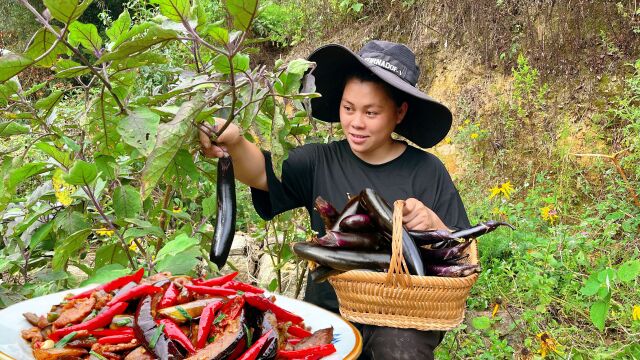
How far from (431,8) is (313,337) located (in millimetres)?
5943

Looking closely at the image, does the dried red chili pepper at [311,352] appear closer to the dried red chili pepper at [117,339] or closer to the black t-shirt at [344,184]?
the dried red chili pepper at [117,339]

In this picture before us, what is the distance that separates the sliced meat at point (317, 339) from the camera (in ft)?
4.83

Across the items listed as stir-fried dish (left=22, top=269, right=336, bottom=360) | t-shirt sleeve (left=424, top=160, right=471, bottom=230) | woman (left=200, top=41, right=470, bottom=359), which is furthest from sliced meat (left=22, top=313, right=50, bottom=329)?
t-shirt sleeve (left=424, top=160, right=471, bottom=230)

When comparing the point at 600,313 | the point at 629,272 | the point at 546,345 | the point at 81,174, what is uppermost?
the point at 81,174

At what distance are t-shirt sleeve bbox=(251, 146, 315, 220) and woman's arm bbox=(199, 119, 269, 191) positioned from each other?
32mm

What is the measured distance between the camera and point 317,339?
149 cm

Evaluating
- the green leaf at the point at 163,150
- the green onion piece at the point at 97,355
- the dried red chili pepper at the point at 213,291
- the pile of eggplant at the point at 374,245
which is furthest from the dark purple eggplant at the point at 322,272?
the green onion piece at the point at 97,355

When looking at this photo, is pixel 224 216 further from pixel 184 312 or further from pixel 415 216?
pixel 415 216

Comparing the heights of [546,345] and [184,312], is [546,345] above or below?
below

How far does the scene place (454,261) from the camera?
6.64ft

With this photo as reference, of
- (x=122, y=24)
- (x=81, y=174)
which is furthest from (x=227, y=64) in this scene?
(x=81, y=174)

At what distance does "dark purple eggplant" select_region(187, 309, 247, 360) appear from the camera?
1.35 meters

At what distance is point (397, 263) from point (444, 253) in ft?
1.02

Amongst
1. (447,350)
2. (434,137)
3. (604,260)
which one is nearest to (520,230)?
(604,260)
